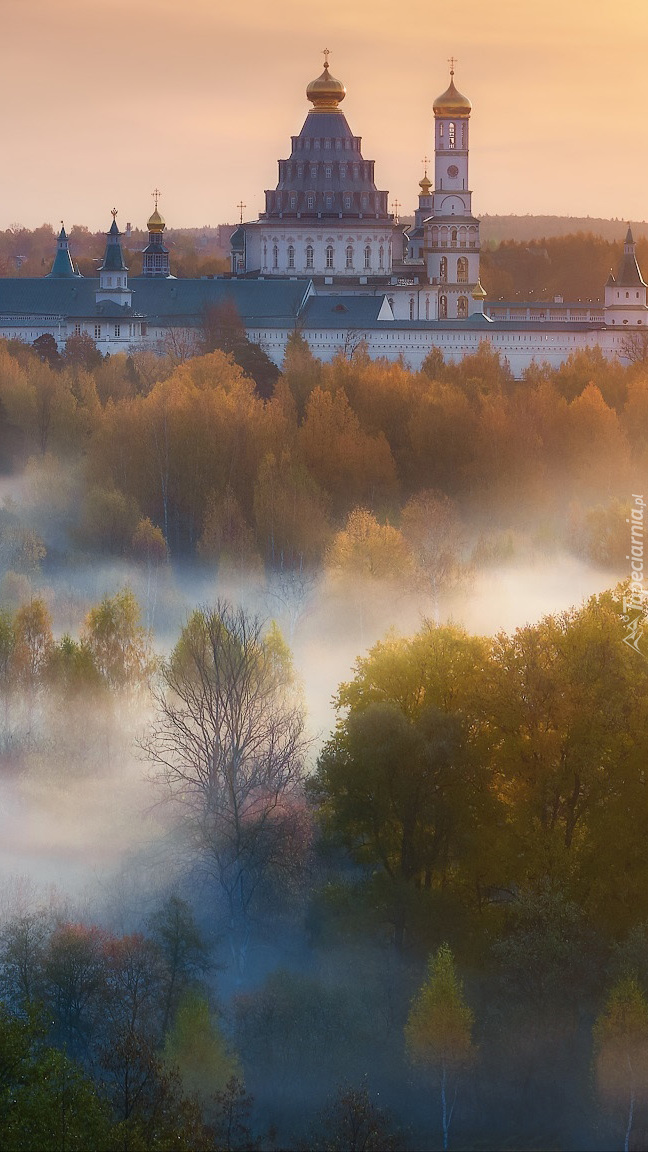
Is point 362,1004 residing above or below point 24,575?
below

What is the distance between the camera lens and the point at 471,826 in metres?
17.9

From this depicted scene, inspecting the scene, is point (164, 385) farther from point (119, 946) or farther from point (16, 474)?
point (119, 946)

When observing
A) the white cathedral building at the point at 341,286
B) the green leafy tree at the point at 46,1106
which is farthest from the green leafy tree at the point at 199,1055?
the white cathedral building at the point at 341,286

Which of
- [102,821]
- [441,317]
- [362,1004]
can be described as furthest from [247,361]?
[362,1004]

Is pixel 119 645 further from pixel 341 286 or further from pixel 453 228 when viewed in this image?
pixel 341 286

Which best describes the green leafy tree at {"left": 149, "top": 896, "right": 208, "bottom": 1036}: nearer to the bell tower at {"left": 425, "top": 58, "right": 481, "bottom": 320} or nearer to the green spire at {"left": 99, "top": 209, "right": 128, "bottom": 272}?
the green spire at {"left": 99, "top": 209, "right": 128, "bottom": 272}

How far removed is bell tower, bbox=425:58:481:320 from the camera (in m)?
65.3

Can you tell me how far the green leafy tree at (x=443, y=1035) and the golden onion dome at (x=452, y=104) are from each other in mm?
51002

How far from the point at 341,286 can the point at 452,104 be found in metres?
6.49

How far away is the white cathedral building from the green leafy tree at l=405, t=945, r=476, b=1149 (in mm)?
43874

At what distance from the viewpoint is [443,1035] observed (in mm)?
15977

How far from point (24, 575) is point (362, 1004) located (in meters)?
14.3

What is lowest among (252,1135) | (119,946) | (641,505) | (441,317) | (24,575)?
(252,1135)

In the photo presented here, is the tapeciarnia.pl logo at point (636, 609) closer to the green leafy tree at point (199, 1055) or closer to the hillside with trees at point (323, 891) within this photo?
the hillside with trees at point (323, 891)
